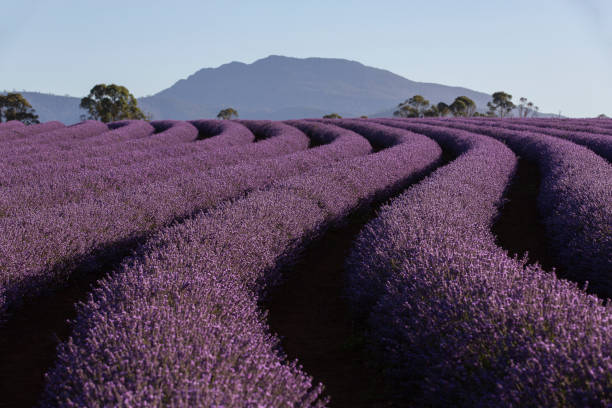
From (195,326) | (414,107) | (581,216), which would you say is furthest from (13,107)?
(195,326)

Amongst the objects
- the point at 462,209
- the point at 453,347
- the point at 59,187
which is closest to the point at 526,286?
the point at 453,347

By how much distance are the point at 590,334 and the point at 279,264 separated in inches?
123

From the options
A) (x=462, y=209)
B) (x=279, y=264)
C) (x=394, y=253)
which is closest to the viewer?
(x=394, y=253)

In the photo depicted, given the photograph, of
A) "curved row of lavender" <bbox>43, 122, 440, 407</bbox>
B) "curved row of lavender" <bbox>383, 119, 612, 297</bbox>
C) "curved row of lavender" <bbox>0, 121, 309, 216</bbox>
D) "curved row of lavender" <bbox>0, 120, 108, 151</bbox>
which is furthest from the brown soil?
"curved row of lavender" <bbox>0, 120, 108, 151</bbox>

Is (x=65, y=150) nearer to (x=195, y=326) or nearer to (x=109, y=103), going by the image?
(x=195, y=326)

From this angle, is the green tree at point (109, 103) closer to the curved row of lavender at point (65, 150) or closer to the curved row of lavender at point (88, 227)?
the curved row of lavender at point (65, 150)

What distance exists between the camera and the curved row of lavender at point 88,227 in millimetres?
4595

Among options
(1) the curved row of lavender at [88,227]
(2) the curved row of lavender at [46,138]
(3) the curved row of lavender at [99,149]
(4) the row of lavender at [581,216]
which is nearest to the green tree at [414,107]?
(2) the curved row of lavender at [46,138]

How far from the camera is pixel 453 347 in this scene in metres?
2.78

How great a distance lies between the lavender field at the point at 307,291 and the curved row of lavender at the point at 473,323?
1 centimetres

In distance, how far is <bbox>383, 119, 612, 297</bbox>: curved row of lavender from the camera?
487cm

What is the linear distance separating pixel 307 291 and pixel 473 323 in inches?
103

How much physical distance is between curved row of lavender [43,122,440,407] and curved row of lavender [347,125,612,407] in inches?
30.3

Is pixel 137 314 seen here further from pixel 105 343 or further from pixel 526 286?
pixel 526 286
